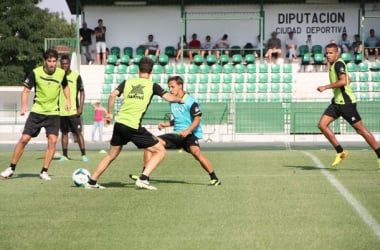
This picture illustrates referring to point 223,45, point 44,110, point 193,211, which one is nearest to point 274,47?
point 223,45

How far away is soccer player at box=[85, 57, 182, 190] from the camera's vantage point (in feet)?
36.9

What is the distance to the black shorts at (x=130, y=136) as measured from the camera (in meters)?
11.4

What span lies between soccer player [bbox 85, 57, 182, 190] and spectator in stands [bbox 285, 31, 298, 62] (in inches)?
1028

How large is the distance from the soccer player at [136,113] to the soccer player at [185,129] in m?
0.70

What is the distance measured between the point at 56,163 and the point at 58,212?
782 centimetres

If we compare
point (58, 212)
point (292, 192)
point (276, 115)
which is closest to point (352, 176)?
point (292, 192)

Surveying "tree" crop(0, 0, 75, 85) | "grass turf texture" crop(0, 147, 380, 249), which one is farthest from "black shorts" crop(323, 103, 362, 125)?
"tree" crop(0, 0, 75, 85)

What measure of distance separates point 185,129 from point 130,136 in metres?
1.15

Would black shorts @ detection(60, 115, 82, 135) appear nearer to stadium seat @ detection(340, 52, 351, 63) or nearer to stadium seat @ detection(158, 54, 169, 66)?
stadium seat @ detection(158, 54, 169, 66)

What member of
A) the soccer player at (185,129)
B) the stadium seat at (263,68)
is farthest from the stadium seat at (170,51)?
the soccer player at (185,129)

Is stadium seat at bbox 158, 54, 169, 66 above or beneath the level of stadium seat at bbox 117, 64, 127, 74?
above

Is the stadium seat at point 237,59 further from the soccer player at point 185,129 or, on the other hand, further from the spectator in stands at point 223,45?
the soccer player at point 185,129

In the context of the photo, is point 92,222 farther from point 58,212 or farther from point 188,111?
point 188,111

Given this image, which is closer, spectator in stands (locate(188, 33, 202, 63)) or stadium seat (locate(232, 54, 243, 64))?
stadium seat (locate(232, 54, 243, 64))
